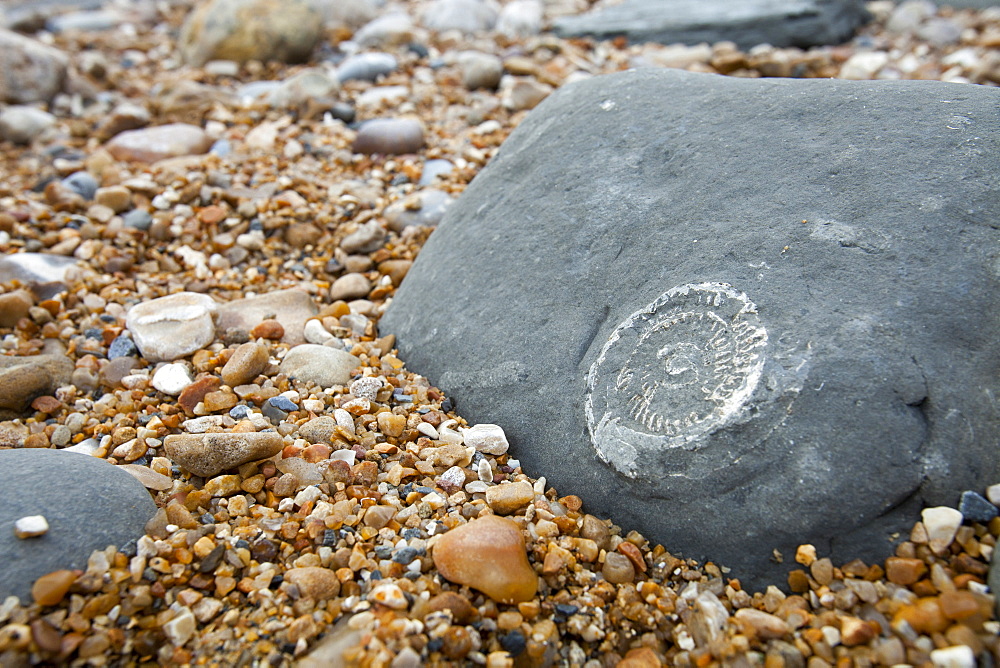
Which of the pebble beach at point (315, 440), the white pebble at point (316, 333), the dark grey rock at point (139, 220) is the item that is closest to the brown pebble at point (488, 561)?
the pebble beach at point (315, 440)

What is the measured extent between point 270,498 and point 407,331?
77 centimetres

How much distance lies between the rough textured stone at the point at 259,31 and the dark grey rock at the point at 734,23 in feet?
5.73

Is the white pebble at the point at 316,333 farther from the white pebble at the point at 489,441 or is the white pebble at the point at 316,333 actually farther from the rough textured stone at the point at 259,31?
the rough textured stone at the point at 259,31

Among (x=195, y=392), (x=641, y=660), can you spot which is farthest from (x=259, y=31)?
(x=641, y=660)

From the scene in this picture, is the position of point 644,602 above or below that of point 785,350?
below

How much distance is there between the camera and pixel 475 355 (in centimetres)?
212

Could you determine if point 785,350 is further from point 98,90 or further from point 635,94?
point 98,90

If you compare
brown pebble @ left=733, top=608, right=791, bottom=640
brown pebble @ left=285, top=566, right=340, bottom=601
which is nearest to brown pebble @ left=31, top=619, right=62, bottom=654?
brown pebble @ left=285, top=566, right=340, bottom=601

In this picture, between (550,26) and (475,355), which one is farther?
(550,26)

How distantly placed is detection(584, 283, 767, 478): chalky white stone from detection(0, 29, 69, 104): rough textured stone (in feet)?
14.6

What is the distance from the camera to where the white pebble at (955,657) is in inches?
49.9

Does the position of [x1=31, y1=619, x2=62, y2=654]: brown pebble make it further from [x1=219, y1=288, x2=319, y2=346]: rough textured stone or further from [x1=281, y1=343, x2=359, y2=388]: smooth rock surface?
[x1=219, y1=288, x2=319, y2=346]: rough textured stone

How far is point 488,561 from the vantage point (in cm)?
155

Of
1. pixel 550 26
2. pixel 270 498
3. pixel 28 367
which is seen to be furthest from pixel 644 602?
pixel 550 26
